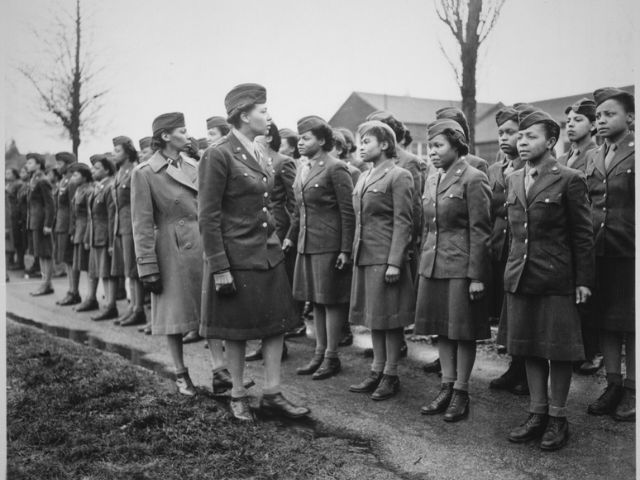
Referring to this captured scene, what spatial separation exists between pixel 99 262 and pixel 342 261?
445cm

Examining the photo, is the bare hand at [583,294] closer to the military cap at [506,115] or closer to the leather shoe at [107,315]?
the military cap at [506,115]

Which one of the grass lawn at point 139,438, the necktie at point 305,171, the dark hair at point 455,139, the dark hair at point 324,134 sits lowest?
the grass lawn at point 139,438

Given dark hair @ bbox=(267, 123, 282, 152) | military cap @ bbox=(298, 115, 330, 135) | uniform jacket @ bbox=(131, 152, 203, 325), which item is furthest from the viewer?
dark hair @ bbox=(267, 123, 282, 152)

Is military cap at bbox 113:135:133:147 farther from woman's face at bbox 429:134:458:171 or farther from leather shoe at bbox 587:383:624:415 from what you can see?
leather shoe at bbox 587:383:624:415

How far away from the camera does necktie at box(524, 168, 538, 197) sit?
3.88 meters

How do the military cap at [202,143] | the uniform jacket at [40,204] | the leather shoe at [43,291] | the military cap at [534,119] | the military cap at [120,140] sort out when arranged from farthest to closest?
the leather shoe at [43,291] < the uniform jacket at [40,204] < the military cap at [202,143] < the military cap at [120,140] < the military cap at [534,119]

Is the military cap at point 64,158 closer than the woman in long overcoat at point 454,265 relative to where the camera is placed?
No

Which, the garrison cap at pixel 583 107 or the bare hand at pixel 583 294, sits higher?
the garrison cap at pixel 583 107

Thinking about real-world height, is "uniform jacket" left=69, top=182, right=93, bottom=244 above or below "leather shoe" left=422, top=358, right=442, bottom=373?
above

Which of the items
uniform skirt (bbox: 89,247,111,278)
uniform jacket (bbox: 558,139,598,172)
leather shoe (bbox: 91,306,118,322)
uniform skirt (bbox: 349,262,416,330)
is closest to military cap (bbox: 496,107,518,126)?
uniform jacket (bbox: 558,139,598,172)

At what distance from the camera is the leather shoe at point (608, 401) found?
4215 mm

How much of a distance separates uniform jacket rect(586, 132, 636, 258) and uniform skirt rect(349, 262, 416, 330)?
4.49ft

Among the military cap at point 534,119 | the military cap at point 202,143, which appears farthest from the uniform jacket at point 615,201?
the military cap at point 202,143

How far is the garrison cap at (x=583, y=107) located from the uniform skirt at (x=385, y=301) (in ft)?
5.44
